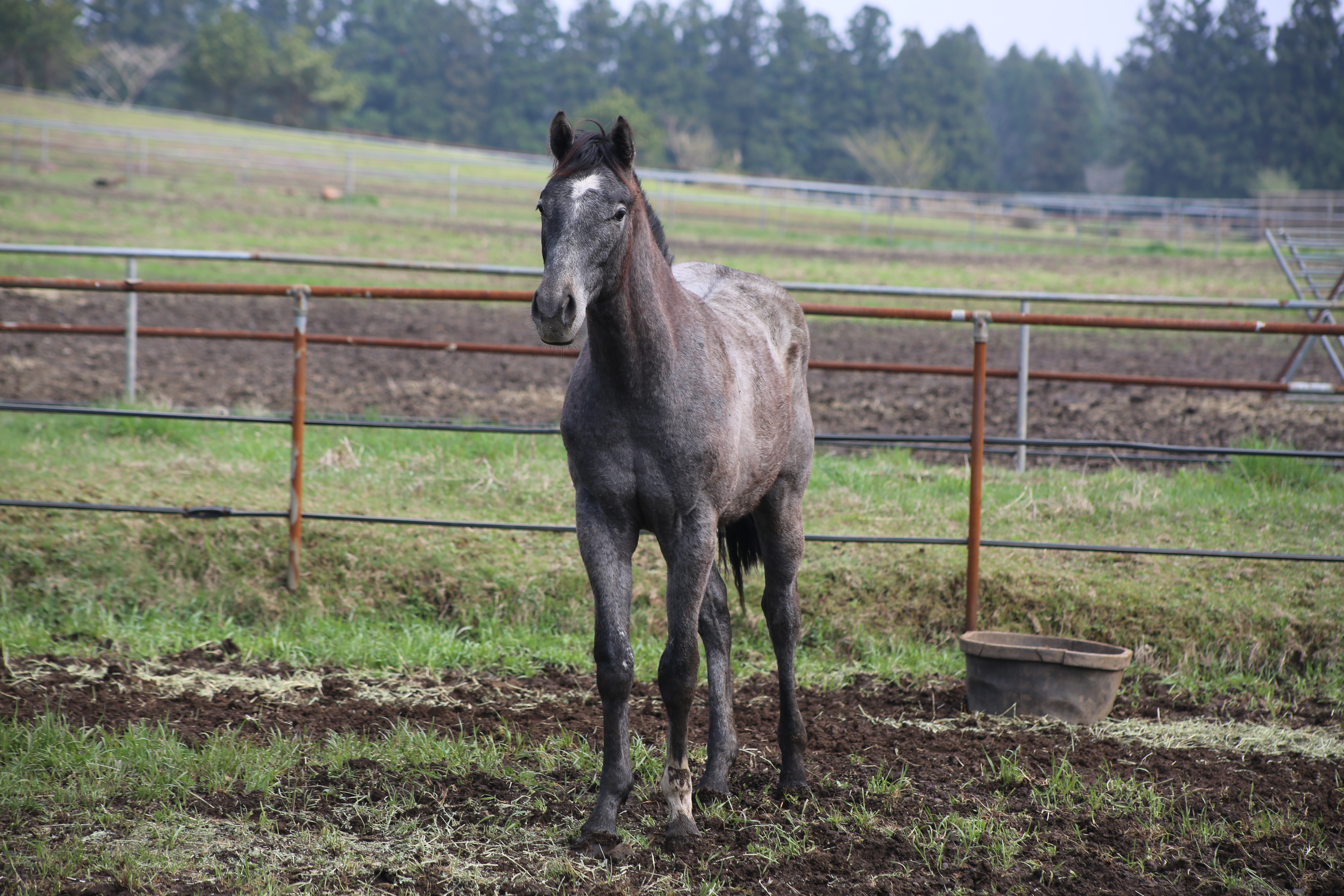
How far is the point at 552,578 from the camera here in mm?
4801

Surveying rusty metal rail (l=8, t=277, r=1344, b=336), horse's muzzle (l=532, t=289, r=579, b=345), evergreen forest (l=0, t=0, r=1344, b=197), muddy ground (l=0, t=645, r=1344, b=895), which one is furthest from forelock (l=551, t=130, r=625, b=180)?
evergreen forest (l=0, t=0, r=1344, b=197)

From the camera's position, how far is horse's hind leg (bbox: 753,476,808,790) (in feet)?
11.3

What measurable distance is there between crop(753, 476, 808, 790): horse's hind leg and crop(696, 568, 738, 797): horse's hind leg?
0.18 meters

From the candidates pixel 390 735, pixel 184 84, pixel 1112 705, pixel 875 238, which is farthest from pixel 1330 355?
pixel 184 84

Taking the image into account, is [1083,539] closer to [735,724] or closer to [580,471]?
[735,724]

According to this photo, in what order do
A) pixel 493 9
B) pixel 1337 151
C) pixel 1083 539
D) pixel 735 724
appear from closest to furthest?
pixel 735 724, pixel 1083 539, pixel 1337 151, pixel 493 9

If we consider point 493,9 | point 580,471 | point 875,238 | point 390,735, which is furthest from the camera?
point 493,9

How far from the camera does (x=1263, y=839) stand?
286 cm

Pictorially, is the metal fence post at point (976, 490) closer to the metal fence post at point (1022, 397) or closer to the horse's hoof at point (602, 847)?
the metal fence post at point (1022, 397)

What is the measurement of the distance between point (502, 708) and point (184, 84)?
151ft

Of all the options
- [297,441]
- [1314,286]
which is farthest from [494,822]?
[1314,286]

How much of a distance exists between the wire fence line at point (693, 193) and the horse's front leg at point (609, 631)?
58.6 feet

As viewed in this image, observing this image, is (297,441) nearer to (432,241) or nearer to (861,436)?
(861,436)

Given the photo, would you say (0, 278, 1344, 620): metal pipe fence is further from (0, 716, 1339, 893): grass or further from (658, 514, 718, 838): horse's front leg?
(658, 514, 718, 838): horse's front leg
